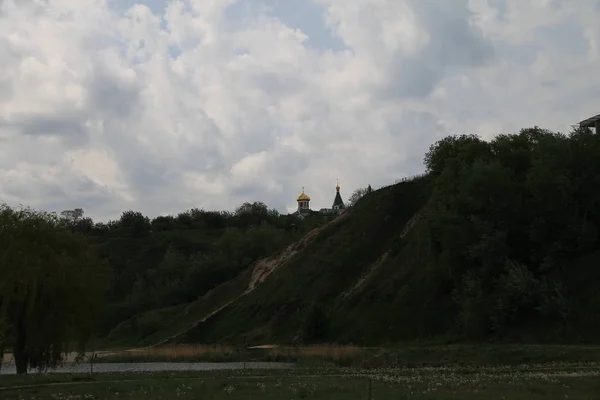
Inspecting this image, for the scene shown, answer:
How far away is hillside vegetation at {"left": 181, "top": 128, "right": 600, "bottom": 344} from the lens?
61594 millimetres

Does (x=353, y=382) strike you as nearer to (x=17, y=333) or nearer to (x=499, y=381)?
(x=499, y=381)

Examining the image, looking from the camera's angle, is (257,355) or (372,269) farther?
(372,269)

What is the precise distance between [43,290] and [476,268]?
41168mm

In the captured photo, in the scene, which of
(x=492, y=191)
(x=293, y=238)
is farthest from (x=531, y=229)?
(x=293, y=238)

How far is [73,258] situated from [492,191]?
1533 inches

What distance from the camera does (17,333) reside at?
42812mm

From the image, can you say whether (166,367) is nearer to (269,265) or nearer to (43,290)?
(43,290)

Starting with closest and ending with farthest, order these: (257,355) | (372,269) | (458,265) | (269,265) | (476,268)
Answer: (257,355)
(476,268)
(458,265)
(372,269)
(269,265)

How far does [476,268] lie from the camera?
68.0 m

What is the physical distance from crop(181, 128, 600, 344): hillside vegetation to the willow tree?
3509 cm

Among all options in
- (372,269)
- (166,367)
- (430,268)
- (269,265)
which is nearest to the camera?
(166,367)

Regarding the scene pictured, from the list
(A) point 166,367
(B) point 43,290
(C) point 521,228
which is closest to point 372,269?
(C) point 521,228

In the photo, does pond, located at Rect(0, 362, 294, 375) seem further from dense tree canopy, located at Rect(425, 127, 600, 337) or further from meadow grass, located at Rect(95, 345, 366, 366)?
dense tree canopy, located at Rect(425, 127, 600, 337)

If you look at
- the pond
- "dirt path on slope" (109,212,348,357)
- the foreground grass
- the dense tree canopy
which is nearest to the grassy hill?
the dense tree canopy
